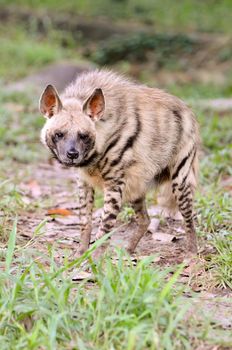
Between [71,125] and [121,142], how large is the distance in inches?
17.7

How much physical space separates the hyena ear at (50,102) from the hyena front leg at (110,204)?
66cm

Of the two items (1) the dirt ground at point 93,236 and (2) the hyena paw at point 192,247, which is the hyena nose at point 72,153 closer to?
(1) the dirt ground at point 93,236

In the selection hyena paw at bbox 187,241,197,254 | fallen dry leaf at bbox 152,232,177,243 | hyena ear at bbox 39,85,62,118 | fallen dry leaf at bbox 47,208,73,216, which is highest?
hyena ear at bbox 39,85,62,118

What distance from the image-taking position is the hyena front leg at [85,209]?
5.77 metres

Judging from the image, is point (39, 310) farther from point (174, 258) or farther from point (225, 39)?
point (225, 39)

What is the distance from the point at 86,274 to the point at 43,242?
3.22 feet

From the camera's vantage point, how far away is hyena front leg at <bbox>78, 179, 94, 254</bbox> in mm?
5770

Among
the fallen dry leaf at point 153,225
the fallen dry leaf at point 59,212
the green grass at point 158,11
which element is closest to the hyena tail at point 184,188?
the fallen dry leaf at point 153,225

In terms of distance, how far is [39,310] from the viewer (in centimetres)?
404

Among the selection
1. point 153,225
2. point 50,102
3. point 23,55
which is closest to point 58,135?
point 50,102

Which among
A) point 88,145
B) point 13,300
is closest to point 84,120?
point 88,145

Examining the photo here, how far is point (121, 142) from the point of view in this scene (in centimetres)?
552

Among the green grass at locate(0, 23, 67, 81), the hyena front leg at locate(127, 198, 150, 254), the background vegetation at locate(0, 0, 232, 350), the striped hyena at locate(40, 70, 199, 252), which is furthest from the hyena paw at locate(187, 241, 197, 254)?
the green grass at locate(0, 23, 67, 81)

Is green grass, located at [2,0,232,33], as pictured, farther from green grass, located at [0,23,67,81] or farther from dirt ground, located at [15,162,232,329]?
dirt ground, located at [15,162,232,329]
